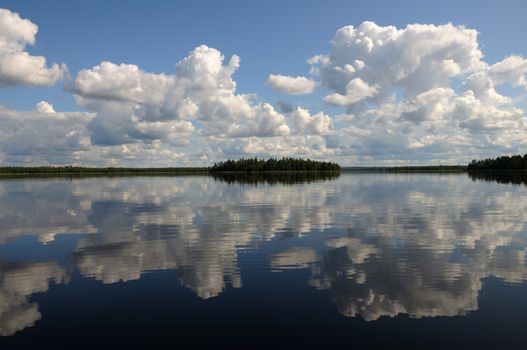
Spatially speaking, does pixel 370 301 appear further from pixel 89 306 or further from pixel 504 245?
pixel 504 245

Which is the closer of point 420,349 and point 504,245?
point 420,349

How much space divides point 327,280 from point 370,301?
3.11 meters

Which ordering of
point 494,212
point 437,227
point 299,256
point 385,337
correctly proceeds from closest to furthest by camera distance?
point 385,337 → point 299,256 → point 437,227 → point 494,212

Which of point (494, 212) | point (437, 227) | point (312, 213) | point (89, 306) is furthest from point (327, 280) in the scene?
point (494, 212)

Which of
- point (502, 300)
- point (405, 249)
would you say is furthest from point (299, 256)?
point (502, 300)

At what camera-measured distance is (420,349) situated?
12273 millimetres

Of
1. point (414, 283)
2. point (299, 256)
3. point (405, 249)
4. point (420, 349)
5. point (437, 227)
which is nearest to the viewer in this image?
point (420, 349)

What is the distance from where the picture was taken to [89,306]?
15789 mm

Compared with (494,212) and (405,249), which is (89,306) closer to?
(405,249)

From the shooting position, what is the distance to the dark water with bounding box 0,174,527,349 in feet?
43.8

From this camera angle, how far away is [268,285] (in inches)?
720

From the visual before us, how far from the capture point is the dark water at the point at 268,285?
1334 cm

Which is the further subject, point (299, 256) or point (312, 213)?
point (312, 213)

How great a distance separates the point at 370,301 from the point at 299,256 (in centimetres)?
806
